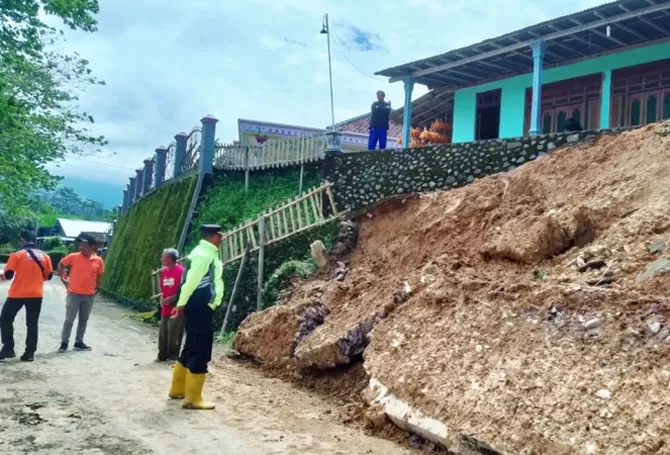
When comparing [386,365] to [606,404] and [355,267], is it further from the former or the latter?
[355,267]

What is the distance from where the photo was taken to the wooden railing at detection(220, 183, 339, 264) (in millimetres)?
11797

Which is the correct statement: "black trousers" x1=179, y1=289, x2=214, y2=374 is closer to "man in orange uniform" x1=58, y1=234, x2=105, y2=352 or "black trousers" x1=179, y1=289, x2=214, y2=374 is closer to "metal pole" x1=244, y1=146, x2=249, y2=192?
"man in orange uniform" x1=58, y1=234, x2=105, y2=352

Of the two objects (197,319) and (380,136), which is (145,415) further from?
(380,136)

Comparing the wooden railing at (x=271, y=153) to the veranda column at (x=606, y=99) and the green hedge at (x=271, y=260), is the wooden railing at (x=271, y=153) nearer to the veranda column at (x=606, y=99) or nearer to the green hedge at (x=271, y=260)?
the green hedge at (x=271, y=260)

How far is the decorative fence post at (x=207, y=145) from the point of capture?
17719 millimetres

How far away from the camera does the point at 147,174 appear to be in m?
25.9

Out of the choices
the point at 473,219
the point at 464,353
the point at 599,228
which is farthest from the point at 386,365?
the point at 473,219

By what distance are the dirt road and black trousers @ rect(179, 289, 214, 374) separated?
447mm

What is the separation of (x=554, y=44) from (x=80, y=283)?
35.2 ft

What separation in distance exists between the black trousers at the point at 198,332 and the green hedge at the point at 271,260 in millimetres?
5196

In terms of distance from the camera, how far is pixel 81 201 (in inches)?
3435

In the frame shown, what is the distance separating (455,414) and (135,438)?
242 cm

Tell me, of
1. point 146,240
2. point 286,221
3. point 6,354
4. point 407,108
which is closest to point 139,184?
point 146,240

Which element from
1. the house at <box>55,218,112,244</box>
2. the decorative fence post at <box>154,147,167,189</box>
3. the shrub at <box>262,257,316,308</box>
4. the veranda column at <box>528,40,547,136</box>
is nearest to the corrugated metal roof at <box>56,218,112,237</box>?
the house at <box>55,218,112,244</box>
